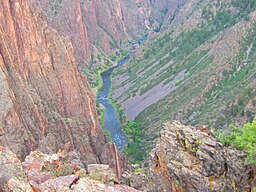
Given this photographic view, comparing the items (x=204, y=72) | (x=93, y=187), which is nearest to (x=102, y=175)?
A: (x=93, y=187)

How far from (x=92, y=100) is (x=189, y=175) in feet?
234

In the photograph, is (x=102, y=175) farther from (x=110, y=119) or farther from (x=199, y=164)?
(x=110, y=119)

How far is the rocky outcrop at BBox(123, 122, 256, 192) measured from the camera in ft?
95.0

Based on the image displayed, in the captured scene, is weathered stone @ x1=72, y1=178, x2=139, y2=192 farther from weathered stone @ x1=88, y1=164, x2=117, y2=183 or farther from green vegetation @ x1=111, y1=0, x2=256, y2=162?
green vegetation @ x1=111, y1=0, x2=256, y2=162

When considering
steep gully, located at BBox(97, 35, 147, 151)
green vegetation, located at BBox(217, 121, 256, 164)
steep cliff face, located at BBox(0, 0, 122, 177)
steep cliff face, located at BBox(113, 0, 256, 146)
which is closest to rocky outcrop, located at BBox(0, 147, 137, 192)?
green vegetation, located at BBox(217, 121, 256, 164)

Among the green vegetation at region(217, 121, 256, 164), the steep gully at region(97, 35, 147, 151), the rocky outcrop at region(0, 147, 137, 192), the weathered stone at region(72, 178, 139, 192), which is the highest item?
the steep gully at region(97, 35, 147, 151)

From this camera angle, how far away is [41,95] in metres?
80.6

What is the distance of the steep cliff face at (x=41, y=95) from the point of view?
68419 millimetres

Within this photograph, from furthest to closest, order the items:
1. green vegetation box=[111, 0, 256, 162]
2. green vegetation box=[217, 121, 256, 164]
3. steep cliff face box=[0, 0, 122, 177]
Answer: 1. green vegetation box=[111, 0, 256, 162]
2. steep cliff face box=[0, 0, 122, 177]
3. green vegetation box=[217, 121, 256, 164]

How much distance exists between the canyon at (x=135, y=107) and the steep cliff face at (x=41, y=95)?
9.2 inches

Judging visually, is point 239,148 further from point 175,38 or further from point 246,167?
point 175,38

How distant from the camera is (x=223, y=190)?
1139 inches

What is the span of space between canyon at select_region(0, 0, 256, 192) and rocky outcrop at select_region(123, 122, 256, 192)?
8 cm

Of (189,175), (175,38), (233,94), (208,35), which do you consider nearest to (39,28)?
(233,94)
